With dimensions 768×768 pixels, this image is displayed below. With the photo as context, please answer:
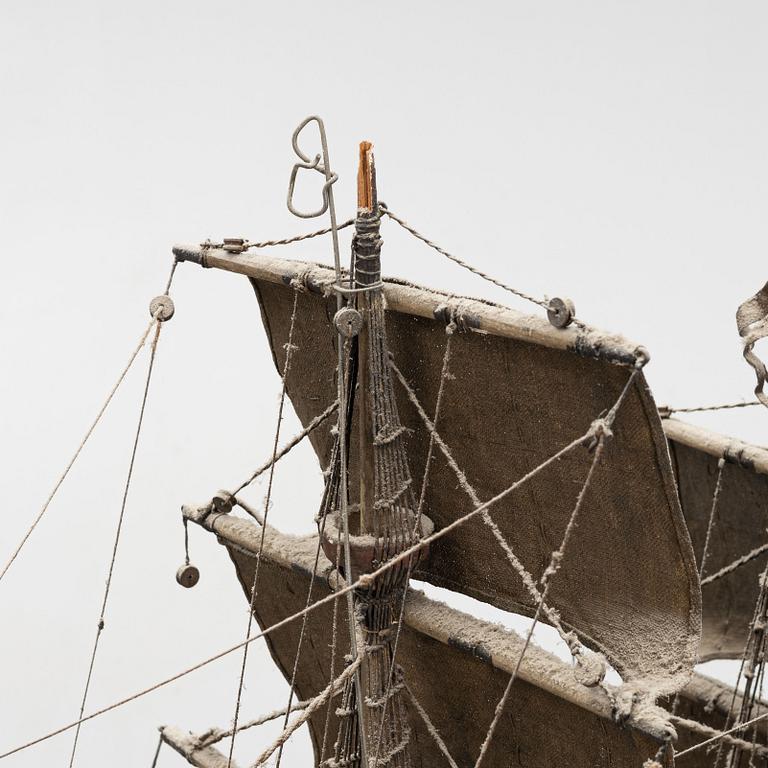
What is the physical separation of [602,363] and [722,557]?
263 cm

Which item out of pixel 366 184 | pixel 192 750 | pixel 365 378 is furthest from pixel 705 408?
pixel 192 750

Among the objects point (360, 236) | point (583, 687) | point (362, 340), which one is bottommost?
point (583, 687)

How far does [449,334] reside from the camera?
4.97 meters

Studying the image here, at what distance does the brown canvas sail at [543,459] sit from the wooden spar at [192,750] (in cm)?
169

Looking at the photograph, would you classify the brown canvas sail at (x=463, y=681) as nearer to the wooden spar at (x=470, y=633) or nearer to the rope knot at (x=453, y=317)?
the wooden spar at (x=470, y=633)

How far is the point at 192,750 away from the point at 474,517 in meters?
2.15

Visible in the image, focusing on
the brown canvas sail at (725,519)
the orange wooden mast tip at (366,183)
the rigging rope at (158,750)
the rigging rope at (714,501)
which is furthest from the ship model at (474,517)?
the rigging rope at (158,750)

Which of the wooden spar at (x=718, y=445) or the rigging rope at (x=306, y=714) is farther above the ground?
the wooden spar at (x=718, y=445)

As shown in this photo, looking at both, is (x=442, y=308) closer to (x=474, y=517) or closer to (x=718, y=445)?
(x=474, y=517)

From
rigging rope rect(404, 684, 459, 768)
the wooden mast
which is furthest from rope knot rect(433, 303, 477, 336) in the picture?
rigging rope rect(404, 684, 459, 768)

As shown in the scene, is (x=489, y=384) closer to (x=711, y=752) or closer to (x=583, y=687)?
(x=583, y=687)

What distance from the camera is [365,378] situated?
5.07m

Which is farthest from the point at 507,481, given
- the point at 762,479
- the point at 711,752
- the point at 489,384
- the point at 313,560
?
the point at 711,752

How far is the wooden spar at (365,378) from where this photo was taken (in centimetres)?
483
